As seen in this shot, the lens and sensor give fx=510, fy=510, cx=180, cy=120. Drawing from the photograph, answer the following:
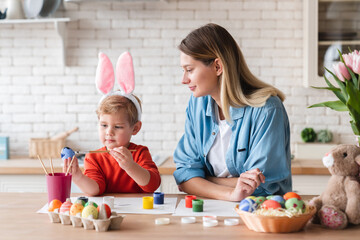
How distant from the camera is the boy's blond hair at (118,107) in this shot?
219cm

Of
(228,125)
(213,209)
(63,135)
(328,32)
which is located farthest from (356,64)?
(63,135)

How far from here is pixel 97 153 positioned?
7.52ft

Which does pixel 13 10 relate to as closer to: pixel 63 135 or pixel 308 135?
pixel 63 135

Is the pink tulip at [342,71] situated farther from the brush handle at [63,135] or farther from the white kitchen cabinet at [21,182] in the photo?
the brush handle at [63,135]

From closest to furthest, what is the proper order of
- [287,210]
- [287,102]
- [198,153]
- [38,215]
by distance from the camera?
[287,210] < [38,215] < [198,153] < [287,102]

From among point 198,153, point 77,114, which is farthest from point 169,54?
point 198,153

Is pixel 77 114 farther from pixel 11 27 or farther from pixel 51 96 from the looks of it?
pixel 11 27

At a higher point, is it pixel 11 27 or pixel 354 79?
pixel 11 27

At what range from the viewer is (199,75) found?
7.36ft

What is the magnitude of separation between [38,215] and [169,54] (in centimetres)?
241

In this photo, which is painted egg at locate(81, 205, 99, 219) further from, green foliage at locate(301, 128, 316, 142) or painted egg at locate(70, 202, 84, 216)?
green foliage at locate(301, 128, 316, 142)

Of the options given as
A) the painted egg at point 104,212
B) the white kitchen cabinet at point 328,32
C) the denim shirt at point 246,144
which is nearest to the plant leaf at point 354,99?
the denim shirt at point 246,144

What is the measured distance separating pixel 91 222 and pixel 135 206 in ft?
1.10

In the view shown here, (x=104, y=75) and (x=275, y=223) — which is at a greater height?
(x=104, y=75)
